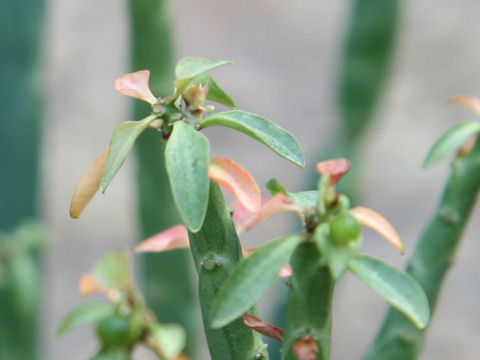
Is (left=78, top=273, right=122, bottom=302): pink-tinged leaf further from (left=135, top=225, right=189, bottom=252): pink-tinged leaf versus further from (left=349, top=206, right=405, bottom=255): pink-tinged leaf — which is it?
(left=349, top=206, right=405, bottom=255): pink-tinged leaf

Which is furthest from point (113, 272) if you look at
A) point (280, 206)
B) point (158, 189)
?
point (158, 189)

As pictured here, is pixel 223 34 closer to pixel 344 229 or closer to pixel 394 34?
pixel 394 34

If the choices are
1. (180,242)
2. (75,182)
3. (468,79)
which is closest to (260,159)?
(75,182)

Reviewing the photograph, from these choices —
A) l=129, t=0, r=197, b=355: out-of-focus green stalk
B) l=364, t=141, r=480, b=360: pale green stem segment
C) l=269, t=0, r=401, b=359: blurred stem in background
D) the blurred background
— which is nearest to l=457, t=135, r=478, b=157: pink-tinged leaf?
l=364, t=141, r=480, b=360: pale green stem segment

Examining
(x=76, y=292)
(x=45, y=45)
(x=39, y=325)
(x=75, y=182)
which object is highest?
(x=45, y=45)

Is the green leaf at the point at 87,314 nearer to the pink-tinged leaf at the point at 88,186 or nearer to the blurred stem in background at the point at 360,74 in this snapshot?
the pink-tinged leaf at the point at 88,186

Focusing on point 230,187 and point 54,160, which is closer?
point 230,187

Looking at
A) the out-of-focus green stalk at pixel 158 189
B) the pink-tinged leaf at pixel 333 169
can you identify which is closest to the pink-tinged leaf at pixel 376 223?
the pink-tinged leaf at pixel 333 169

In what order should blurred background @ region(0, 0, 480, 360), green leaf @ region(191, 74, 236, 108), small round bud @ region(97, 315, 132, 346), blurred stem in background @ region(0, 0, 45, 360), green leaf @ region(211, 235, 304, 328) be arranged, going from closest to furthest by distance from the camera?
green leaf @ region(211, 235, 304, 328) < green leaf @ region(191, 74, 236, 108) < small round bud @ region(97, 315, 132, 346) < blurred stem in background @ region(0, 0, 45, 360) < blurred background @ region(0, 0, 480, 360)
